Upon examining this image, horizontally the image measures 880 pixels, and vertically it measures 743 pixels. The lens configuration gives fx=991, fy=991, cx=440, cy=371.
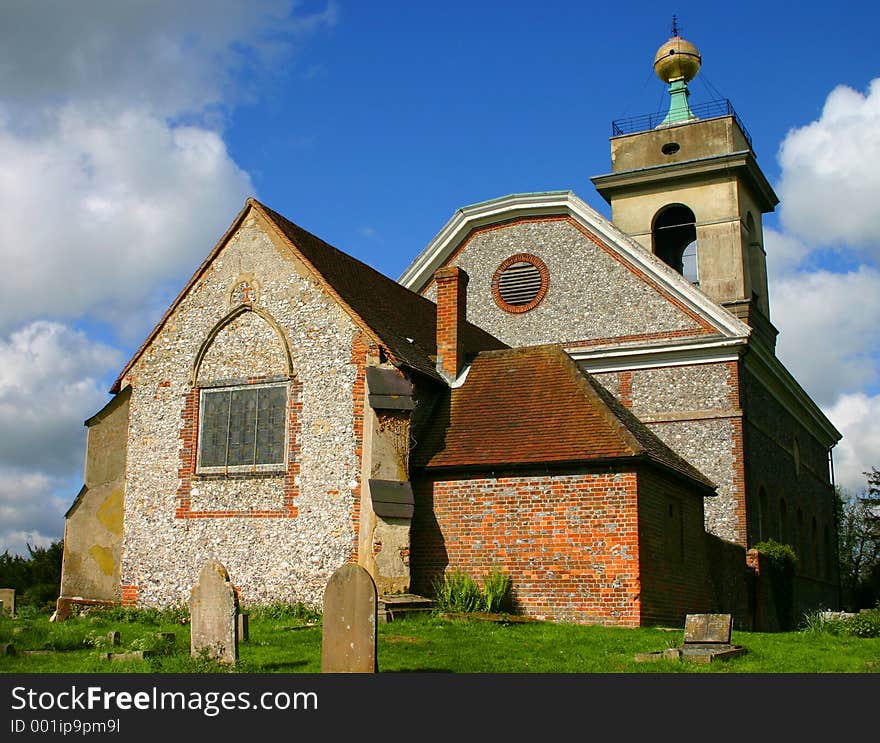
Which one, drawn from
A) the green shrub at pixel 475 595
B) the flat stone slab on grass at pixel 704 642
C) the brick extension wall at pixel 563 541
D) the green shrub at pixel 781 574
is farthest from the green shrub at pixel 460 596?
the green shrub at pixel 781 574

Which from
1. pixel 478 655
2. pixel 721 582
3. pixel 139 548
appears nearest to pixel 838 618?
pixel 721 582

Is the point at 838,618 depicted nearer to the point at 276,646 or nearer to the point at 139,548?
the point at 276,646

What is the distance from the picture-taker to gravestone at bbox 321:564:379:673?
11.1 metres

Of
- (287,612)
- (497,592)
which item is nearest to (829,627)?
(497,592)

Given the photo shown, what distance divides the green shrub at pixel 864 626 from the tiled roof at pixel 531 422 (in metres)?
4.18

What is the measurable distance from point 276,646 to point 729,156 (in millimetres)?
23621

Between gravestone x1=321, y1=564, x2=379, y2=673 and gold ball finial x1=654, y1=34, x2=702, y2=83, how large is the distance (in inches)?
1169

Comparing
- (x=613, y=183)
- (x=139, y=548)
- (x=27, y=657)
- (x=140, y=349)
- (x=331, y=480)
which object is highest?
(x=613, y=183)

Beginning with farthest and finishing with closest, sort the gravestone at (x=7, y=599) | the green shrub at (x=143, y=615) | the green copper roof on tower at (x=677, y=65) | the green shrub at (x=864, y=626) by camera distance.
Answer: the green copper roof on tower at (x=677, y=65), the gravestone at (x=7, y=599), the green shrub at (x=143, y=615), the green shrub at (x=864, y=626)

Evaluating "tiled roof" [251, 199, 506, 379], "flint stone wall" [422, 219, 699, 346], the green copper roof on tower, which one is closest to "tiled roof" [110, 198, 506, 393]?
"tiled roof" [251, 199, 506, 379]

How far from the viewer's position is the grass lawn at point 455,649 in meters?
12.4

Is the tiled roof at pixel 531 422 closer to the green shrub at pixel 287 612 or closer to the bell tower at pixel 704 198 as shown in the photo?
the green shrub at pixel 287 612

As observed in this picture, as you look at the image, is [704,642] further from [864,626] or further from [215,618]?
[215,618]

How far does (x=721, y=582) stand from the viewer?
23.1 metres
